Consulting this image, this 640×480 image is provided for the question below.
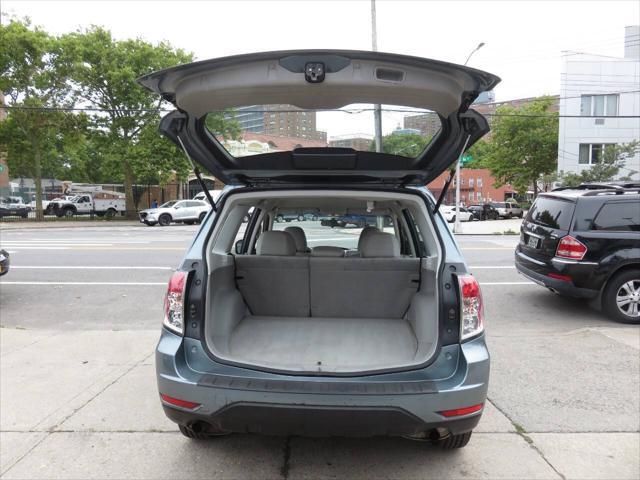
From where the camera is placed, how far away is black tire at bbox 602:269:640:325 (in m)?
6.29

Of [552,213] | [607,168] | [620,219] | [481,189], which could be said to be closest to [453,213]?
[607,168]

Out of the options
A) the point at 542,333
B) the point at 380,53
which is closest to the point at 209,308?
the point at 380,53

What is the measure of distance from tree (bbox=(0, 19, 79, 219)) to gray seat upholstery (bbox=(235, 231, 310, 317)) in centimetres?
2863

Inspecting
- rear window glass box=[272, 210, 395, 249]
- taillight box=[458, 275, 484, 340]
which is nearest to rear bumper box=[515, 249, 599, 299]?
rear window glass box=[272, 210, 395, 249]

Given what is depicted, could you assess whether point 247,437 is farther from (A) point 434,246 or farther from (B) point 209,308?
(A) point 434,246

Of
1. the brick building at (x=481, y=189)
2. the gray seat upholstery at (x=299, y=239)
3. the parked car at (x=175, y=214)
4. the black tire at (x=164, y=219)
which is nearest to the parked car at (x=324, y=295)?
the gray seat upholstery at (x=299, y=239)

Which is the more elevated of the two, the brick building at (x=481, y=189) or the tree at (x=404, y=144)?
the tree at (x=404, y=144)

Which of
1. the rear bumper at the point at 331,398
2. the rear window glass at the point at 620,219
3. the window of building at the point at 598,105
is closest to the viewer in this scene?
the rear bumper at the point at 331,398

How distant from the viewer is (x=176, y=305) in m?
2.75

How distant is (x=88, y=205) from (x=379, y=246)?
39627 millimetres

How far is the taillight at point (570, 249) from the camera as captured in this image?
6.21 metres

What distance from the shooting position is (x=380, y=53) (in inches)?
90.7

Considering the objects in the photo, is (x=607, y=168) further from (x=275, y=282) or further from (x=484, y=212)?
(x=275, y=282)

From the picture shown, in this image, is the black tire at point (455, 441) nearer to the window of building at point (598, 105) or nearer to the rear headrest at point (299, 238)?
the rear headrest at point (299, 238)
